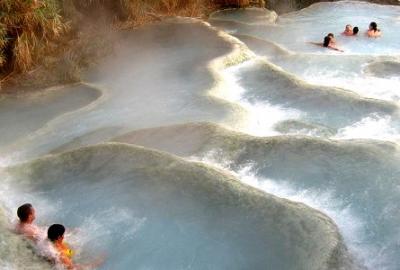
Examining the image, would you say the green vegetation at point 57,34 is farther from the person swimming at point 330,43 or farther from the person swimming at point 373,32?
the person swimming at point 373,32

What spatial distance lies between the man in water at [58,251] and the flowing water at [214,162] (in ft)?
0.51

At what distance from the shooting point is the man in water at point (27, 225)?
25.1 ft

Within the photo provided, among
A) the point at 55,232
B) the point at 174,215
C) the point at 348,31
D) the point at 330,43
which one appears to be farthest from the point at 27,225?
the point at 348,31

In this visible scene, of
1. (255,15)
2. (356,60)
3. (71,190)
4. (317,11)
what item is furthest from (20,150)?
(317,11)

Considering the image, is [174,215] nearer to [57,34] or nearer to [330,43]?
[57,34]

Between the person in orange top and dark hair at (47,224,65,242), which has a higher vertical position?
dark hair at (47,224,65,242)

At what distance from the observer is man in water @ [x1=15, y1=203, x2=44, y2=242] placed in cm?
765

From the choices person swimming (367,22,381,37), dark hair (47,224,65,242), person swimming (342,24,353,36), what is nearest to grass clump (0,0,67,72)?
dark hair (47,224,65,242)

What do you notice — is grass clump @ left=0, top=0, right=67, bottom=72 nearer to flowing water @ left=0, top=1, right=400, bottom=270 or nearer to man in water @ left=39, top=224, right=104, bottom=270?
flowing water @ left=0, top=1, right=400, bottom=270

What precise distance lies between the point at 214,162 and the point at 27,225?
11.0 feet

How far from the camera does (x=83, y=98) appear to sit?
13.4m

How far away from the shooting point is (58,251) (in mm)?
7227

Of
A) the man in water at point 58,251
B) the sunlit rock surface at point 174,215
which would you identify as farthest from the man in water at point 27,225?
the sunlit rock surface at point 174,215

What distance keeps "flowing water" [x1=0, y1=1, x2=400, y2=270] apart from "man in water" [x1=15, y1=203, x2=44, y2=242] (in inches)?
7.6
